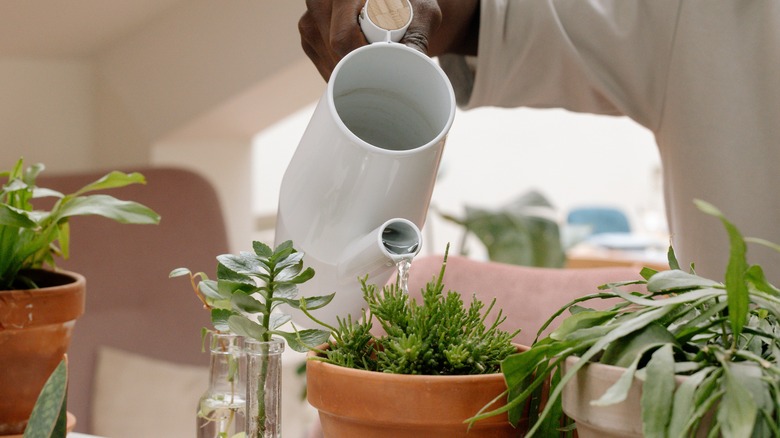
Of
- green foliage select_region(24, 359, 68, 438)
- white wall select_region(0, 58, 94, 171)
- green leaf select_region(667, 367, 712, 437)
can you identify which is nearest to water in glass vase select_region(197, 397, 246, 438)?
green foliage select_region(24, 359, 68, 438)

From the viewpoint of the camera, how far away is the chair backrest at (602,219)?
507 centimetres

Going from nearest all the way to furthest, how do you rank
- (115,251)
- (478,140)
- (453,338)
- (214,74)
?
(453,338) < (115,251) < (214,74) < (478,140)

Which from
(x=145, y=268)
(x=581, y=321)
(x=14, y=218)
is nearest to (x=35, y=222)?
(x=14, y=218)

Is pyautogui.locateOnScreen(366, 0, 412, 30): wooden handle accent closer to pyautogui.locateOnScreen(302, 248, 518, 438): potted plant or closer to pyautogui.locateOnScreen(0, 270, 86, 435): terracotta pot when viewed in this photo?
pyautogui.locateOnScreen(302, 248, 518, 438): potted plant

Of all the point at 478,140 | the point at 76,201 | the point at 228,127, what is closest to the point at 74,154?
the point at 228,127

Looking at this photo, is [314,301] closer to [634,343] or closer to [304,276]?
[304,276]

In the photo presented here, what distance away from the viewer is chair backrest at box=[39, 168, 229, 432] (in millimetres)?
1987

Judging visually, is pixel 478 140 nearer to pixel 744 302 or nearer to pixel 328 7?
pixel 328 7

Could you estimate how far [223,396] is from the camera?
0.64 meters

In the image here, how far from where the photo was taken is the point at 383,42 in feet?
2.15

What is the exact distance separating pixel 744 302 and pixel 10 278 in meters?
0.62

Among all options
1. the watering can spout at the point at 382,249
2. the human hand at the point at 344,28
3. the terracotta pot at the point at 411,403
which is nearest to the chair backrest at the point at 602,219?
the human hand at the point at 344,28

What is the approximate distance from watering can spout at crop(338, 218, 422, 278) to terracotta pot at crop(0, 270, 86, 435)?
0.91 ft

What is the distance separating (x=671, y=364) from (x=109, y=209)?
0.54 metres
